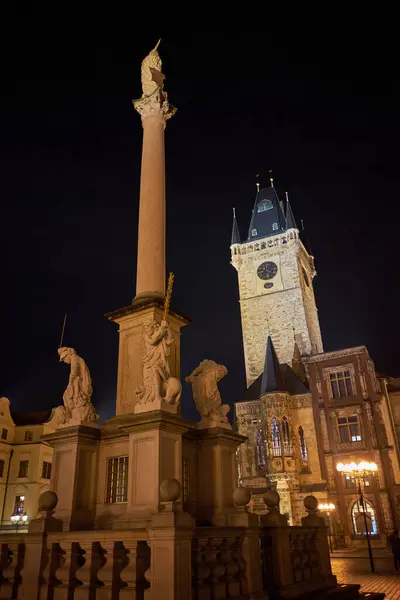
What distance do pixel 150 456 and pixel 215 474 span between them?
228 cm

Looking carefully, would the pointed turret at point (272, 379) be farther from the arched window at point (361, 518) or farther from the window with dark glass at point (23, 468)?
the window with dark glass at point (23, 468)

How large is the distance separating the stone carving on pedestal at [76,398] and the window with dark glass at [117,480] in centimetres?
103

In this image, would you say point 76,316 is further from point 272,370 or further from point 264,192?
point 264,192

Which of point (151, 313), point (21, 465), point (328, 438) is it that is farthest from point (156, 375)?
point (21, 465)

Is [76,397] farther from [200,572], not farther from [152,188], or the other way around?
[152,188]

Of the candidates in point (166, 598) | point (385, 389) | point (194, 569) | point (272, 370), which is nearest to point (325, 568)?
point (194, 569)

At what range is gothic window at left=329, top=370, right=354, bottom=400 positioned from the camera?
132ft

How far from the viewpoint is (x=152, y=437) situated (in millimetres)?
9273

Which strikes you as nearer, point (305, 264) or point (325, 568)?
point (325, 568)

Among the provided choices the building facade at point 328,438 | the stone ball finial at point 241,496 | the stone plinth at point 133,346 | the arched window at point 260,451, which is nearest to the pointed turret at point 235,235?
the building facade at point 328,438

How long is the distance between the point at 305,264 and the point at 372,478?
35789mm

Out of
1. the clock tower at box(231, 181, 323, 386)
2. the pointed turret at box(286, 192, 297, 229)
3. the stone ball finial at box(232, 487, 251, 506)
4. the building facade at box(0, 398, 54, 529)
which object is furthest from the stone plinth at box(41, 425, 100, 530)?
the pointed turret at box(286, 192, 297, 229)

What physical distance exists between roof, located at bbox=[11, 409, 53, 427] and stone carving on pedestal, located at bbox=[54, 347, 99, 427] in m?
36.9

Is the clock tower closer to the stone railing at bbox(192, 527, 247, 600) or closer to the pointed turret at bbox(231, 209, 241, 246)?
the pointed turret at bbox(231, 209, 241, 246)
